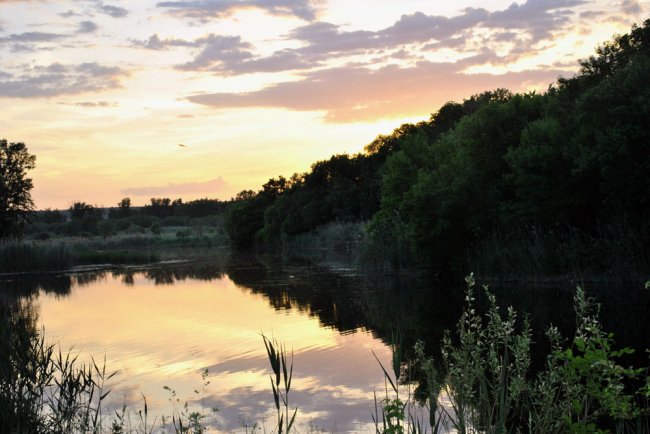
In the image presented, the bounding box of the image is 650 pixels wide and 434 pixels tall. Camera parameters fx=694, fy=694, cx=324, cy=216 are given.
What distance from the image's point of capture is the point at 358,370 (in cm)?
1270

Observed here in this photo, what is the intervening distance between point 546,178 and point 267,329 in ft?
36.6

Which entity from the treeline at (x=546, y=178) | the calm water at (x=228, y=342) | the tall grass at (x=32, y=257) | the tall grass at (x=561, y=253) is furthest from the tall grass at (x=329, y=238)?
the tall grass at (x=32, y=257)

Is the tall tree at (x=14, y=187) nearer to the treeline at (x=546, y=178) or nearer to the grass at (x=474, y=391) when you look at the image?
the treeline at (x=546, y=178)

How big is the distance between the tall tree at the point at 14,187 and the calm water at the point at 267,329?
16.5m

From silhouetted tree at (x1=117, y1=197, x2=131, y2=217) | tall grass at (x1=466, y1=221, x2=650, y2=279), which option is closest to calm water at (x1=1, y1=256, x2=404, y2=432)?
tall grass at (x1=466, y1=221, x2=650, y2=279)

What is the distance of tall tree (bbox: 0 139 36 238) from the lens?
158 ft

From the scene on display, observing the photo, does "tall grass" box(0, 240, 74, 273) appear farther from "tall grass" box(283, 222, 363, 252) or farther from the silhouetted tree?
the silhouetted tree

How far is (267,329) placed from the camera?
18.4m

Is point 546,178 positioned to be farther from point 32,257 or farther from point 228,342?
point 32,257

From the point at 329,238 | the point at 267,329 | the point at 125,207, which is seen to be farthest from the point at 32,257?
the point at 125,207

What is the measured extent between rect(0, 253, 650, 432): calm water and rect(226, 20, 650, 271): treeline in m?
1.74

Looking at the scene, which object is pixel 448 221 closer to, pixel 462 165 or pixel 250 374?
pixel 462 165

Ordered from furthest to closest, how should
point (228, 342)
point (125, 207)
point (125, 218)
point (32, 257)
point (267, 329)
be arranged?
1. point (125, 207)
2. point (125, 218)
3. point (32, 257)
4. point (267, 329)
5. point (228, 342)

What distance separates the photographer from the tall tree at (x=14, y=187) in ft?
158
